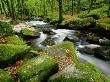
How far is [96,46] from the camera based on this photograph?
75.7 feet

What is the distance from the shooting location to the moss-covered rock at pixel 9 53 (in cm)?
1367

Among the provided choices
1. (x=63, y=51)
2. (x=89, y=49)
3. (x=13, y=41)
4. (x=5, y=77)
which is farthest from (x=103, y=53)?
(x=5, y=77)

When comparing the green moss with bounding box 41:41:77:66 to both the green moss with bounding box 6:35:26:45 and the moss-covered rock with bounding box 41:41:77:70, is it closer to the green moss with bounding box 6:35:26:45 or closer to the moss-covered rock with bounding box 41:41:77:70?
the moss-covered rock with bounding box 41:41:77:70

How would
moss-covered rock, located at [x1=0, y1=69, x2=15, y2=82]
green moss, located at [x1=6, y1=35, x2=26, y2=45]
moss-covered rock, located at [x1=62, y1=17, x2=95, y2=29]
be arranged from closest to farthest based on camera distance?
moss-covered rock, located at [x1=0, y1=69, x2=15, y2=82], green moss, located at [x1=6, y1=35, x2=26, y2=45], moss-covered rock, located at [x1=62, y1=17, x2=95, y2=29]

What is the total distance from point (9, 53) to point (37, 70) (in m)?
2.64

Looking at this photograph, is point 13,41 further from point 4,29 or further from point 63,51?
point 63,51

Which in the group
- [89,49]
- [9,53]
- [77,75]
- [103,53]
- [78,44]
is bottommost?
Result: [78,44]

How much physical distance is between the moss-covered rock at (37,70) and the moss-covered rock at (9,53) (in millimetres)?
1474

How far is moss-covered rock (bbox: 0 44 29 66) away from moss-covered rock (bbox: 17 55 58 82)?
4.83 ft

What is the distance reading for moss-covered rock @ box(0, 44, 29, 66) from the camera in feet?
Result: 44.8

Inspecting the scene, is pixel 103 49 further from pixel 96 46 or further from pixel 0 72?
pixel 0 72

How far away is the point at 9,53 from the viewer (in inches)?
547

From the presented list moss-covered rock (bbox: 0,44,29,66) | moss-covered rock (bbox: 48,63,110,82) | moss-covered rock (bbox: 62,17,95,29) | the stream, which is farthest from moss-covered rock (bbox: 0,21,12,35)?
moss-covered rock (bbox: 62,17,95,29)

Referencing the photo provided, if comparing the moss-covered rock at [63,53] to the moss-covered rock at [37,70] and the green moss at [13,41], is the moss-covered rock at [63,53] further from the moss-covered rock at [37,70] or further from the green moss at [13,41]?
the green moss at [13,41]
